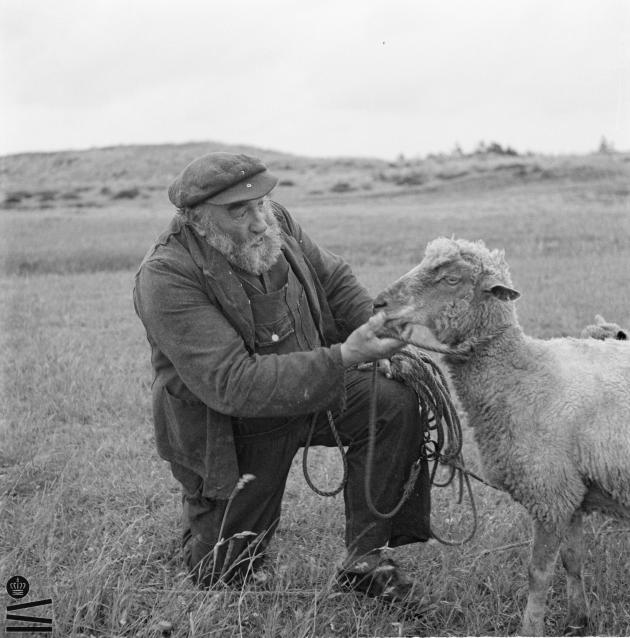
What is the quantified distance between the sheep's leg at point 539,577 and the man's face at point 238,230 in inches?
76.4

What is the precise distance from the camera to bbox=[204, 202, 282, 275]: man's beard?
3.99m

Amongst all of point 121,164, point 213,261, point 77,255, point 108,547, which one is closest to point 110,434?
point 108,547

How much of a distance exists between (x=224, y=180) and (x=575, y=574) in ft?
8.84

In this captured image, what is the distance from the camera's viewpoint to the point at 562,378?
3715 mm

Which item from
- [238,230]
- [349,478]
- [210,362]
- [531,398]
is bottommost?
[349,478]

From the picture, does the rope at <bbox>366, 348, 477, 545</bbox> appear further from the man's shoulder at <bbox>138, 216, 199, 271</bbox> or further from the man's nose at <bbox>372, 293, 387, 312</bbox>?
the man's shoulder at <bbox>138, 216, 199, 271</bbox>

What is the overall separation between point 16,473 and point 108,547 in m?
1.29

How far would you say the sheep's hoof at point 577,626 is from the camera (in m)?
3.88

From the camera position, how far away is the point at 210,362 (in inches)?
146

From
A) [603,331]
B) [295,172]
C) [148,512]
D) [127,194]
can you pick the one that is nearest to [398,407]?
[603,331]

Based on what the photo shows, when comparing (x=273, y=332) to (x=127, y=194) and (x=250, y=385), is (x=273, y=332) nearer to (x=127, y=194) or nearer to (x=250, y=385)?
(x=250, y=385)

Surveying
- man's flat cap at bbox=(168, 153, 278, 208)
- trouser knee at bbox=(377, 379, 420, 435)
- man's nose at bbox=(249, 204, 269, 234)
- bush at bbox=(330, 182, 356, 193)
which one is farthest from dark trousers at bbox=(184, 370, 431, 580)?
bush at bbox=(330, 182, 356, 193)

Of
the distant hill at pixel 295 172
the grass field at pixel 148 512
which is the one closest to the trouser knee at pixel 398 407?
the grass field at pixel 148 512

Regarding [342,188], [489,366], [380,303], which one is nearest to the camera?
[380,303]
